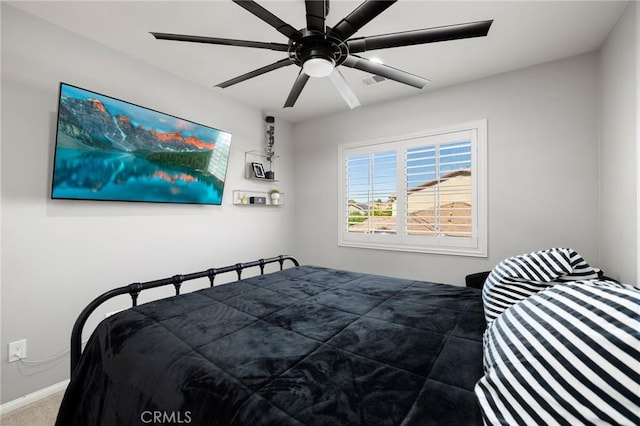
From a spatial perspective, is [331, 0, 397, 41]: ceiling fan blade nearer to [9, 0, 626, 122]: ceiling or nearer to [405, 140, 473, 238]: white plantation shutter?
[9, 0, 626, 122]: ceiling

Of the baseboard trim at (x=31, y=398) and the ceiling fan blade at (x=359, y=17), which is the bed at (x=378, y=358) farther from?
the ceiling fan blade at (x=359, y=17)

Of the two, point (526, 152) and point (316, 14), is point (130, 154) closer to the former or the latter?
point (316, 14)

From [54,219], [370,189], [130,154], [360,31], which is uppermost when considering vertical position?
[360,31]

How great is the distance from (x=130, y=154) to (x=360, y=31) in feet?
7.28

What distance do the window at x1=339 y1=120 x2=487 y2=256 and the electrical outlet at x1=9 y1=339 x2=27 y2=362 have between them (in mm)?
3131

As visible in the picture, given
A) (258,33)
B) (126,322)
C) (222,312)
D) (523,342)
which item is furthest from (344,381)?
(258,33)

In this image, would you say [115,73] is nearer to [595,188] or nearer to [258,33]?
[258,33]

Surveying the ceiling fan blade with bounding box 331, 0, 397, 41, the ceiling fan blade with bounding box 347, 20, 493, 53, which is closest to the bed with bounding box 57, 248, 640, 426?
the ceiling fan blade with bounding box 347, 20, 493, 53

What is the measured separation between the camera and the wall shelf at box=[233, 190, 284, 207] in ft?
11.6

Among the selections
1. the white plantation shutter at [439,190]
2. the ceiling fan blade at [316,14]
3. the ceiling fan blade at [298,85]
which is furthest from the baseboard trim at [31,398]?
the white plantation shutter at [439,190]

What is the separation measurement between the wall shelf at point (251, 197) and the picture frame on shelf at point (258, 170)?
0.24m

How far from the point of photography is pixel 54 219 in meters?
2.12

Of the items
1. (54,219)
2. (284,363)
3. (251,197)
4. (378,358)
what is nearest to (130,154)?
(54,219)

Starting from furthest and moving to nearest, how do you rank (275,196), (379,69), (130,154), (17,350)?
(275,196), (130,154), (17,350), (379,69)
